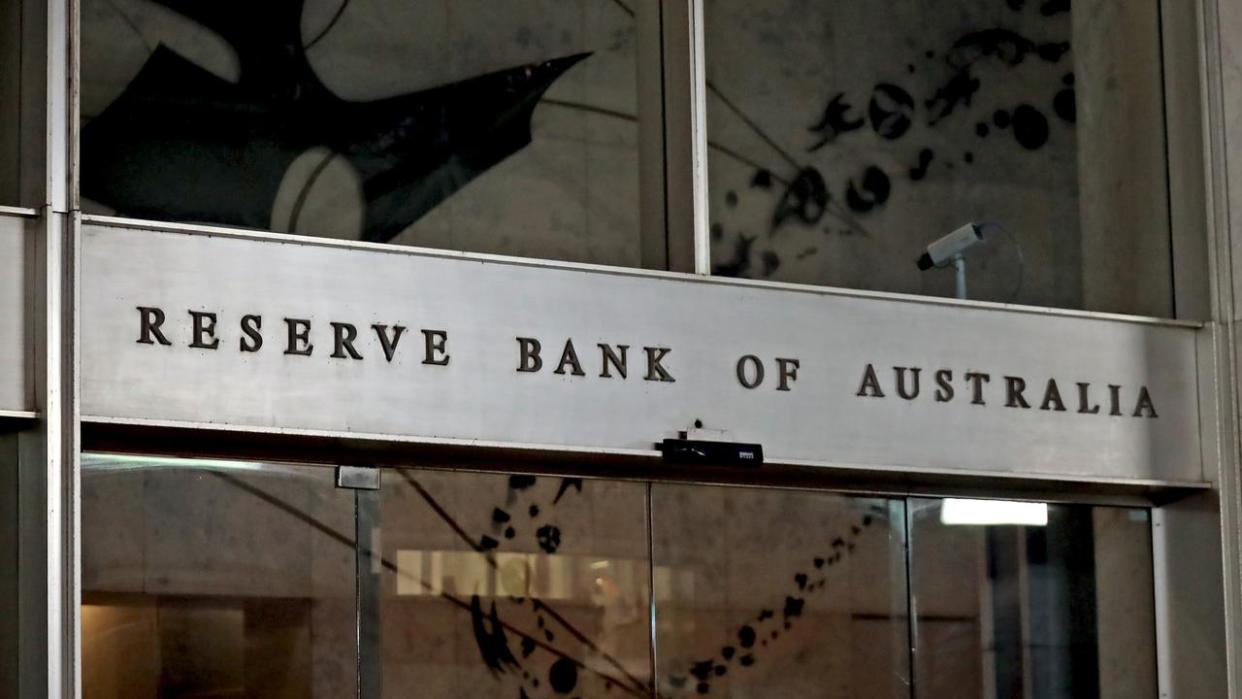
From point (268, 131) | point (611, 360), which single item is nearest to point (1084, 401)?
point (611, 360)

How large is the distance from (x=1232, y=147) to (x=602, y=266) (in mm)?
3676

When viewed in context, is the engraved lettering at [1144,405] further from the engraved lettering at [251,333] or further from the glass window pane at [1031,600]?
the engraved lettering at [251,333]

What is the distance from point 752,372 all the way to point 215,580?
2809mm

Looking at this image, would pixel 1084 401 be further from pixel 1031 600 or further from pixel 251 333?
pixel 251 333

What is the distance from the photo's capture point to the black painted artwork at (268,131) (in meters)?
10.5

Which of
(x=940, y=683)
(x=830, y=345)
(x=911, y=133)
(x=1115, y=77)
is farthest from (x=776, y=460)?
(x=1115, y=77)

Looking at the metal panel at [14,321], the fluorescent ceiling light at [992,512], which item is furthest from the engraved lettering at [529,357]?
the fluorescent ceiling light at [992,512]

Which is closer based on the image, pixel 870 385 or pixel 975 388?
pixel 870 385

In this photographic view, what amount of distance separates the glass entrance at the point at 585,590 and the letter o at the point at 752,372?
23.5 inches

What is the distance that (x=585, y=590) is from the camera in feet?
35.8

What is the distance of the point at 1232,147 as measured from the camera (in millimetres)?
12047

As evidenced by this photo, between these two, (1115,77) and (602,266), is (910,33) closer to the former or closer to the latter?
(1115,77)

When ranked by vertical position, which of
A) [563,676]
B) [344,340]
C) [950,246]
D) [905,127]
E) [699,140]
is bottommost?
[563,676]

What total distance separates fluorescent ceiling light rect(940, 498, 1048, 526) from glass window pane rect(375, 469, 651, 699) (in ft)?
5.80
